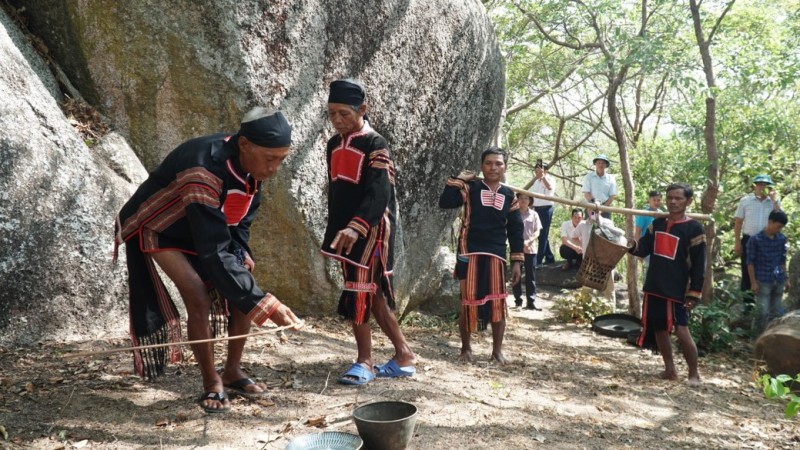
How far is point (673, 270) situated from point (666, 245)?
0.75ft

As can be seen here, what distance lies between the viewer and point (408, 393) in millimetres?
4320

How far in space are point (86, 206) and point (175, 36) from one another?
1705mm

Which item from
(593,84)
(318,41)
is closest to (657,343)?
(318,41)

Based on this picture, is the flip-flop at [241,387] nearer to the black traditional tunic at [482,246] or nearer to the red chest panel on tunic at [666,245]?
the black traditional tunic at [482,246]

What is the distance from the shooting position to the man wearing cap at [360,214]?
4332 mm

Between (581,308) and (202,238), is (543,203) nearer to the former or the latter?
(581,308)

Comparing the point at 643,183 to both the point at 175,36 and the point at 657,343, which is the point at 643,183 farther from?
→ the point at 175,36

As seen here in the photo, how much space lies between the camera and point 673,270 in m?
5.85

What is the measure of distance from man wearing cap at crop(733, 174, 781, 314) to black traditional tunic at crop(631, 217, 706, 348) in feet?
12.3

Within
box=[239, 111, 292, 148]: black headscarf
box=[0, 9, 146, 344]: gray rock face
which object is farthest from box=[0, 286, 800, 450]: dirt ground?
box=[239, 111, 292, 148]: black headscarf

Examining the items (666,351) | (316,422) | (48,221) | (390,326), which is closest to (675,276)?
(666,351)

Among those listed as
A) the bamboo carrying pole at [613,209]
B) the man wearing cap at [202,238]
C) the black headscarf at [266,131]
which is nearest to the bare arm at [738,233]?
the bamboo carrying pole at [613,209]

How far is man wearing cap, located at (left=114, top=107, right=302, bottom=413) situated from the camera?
325cm

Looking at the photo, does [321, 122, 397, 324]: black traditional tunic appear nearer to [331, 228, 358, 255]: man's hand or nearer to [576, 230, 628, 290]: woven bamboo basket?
[331, 228, 358, 255]: man's hand
